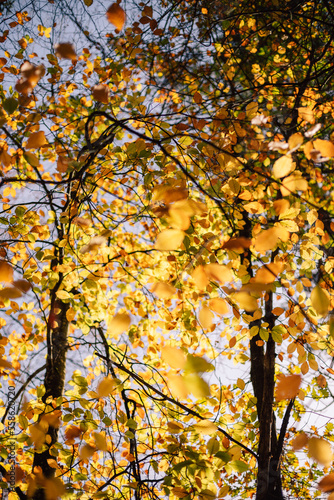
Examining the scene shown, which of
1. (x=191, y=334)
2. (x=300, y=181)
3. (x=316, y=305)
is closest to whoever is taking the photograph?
(x=316, y=305)

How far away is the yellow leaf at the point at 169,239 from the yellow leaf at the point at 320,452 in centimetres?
143

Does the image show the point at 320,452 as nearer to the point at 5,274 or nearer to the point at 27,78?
the point at 5,274

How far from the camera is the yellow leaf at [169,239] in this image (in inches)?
69.8

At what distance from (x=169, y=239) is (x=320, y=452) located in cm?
151

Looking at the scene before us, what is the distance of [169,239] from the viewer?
179 cm

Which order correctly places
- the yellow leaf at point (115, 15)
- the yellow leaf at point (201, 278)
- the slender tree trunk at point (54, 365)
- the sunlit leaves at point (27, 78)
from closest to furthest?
the yellow leaf at point (201, 278) → the sunlit leaves at point (27, 78) → the yellow leaf at point (115, 15) → the slender tree trunk at point (54, 365)

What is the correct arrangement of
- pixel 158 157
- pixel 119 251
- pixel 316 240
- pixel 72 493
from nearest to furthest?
pixel 72 493, pixel 316 240, pixel 158 157, pixel 119 251

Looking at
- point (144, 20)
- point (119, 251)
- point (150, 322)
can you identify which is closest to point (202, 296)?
point (150, 322)

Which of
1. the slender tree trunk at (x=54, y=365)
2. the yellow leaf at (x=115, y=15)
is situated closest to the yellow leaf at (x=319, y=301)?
the slender tree trunk at (x=54, y=365)

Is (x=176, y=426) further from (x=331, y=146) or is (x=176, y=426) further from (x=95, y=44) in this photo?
(x=95, y=44)

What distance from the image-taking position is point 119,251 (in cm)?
515

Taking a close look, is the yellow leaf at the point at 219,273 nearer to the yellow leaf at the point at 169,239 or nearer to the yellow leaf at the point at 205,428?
the yellow leaf at the point at 169,239

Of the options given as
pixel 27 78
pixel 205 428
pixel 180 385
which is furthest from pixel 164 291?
pixel 27 78

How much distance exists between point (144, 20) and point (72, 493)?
15.7ft
